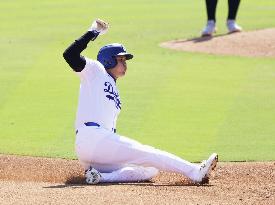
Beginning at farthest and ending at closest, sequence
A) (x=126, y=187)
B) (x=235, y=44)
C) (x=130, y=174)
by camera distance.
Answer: (x=235, y=44)
(x=130, y=174)
(x=126, y=187)

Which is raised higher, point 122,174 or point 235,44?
point 122,174

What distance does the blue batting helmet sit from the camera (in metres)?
8.99

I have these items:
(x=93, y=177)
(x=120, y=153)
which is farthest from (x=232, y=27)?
(x=93, y=177)

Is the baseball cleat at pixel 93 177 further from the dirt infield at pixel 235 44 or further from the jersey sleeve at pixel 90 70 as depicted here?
the dirt infield at pixel 235 44

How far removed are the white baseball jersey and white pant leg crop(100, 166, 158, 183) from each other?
42 cm

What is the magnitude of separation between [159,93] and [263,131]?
2662mm

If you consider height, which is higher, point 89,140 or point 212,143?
point 89,140

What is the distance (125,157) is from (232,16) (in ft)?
36.6

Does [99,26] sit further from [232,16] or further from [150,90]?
[232,16]

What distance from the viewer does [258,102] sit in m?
13.4

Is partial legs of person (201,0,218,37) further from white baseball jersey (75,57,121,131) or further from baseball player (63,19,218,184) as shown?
white baseball jersey (75,57,121,131)

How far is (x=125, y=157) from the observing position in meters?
8.66

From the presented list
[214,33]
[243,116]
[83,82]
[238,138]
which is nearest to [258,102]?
[243,116]

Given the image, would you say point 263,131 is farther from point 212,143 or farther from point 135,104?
point 135,104
